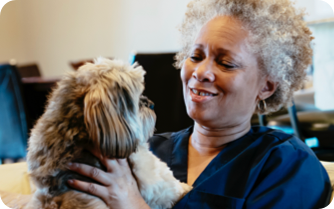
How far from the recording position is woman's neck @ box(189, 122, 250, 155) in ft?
4.32

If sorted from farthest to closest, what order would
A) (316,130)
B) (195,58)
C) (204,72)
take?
(316,130), (195,58), (204,72)

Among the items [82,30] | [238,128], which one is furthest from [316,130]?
[82,30]

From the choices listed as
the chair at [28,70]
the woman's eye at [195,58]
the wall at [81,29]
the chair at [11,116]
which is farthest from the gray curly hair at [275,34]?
the wall at [81,29]

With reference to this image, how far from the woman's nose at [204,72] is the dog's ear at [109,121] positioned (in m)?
0.35

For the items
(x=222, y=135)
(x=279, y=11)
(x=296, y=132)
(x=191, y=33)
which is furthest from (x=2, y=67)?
(x=296, y=132)

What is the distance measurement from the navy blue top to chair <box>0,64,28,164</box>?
1910mm

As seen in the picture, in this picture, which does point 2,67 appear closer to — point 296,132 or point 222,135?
point 222,135

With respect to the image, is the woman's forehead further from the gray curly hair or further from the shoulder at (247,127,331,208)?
the shoulder at (247,127,331,208)

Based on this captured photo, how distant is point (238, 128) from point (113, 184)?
23.7 inches

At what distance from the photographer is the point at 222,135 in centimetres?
132

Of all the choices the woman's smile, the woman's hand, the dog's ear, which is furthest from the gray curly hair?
the woman's hand

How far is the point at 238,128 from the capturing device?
1.32 meters

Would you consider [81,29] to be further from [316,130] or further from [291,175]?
[291,175]

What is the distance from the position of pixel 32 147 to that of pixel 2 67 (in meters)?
1.79
